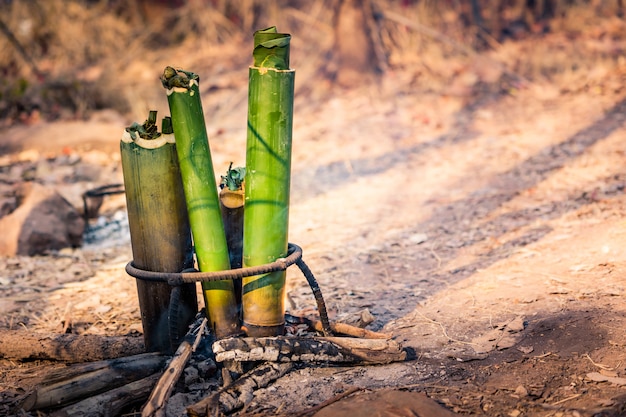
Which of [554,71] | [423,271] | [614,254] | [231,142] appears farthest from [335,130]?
[614,254]

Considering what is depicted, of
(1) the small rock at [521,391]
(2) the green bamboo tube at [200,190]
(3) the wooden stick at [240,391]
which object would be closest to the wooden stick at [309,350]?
(3) the wooden stick at [240,391]

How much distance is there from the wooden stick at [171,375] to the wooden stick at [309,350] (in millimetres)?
119

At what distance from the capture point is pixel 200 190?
96.1 inches

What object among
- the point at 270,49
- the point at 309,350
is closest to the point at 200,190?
the point at 270,49

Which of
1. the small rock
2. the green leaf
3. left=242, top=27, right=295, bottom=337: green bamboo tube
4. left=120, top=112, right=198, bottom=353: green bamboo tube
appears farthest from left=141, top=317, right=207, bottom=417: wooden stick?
the small rock

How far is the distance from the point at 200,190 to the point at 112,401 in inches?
32.1

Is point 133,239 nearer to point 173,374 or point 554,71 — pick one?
point 173,374

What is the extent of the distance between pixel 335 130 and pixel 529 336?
4962 millimetres

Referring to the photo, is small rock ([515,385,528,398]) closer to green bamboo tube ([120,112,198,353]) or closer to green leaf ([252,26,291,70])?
green bamboo tube ([120,112,198,353])

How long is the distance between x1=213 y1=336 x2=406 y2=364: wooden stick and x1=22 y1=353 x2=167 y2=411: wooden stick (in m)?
0.31

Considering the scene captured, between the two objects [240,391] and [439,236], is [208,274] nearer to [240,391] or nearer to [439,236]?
[240,391]

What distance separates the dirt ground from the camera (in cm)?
252

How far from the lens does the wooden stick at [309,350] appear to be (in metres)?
2.46

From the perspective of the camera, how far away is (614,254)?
358cm
